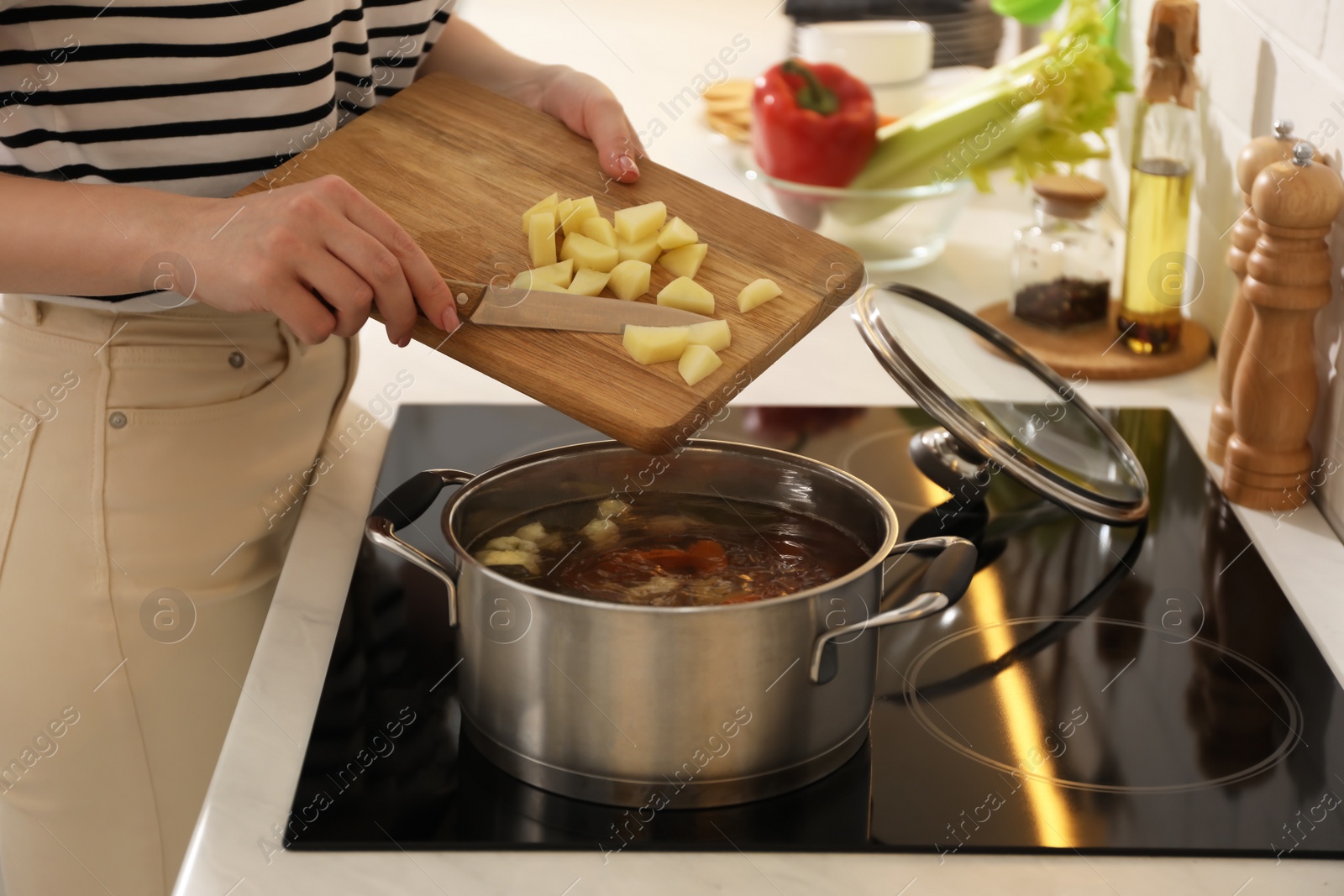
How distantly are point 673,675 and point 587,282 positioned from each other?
0.94 feet

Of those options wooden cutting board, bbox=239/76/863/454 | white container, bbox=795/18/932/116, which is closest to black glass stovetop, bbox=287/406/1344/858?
wooden cutting board, bbox=239/76/863/454

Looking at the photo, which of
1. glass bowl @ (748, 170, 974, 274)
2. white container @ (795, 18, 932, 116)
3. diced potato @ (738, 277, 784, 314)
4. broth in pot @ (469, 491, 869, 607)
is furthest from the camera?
white container @ (795, 18, 932, 116)

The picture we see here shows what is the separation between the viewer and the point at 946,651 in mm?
864

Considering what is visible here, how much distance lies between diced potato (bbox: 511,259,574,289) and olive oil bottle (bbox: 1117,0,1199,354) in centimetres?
71

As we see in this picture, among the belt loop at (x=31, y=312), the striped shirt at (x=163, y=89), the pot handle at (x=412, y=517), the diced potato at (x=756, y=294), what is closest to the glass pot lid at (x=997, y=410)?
the diced potato at (x=756, y=294)

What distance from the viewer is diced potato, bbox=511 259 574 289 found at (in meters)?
0.83

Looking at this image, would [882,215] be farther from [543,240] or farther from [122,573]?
[122,573]

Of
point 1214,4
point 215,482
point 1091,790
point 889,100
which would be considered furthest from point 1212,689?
point 889,100

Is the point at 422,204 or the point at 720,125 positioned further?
the point at 720,125

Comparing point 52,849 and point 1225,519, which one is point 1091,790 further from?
point 52,849

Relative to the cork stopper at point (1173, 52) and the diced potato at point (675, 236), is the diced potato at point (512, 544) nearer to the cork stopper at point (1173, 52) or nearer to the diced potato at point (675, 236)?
the diced potato at point (675, 236)

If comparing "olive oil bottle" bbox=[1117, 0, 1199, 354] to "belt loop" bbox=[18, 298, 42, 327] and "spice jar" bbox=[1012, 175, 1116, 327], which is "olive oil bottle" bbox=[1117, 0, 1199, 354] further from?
"belt loop" bbox=[18, 298, 42, 327]

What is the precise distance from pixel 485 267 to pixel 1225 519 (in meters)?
0.61

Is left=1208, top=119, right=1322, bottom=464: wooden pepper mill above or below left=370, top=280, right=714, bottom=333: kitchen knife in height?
below
